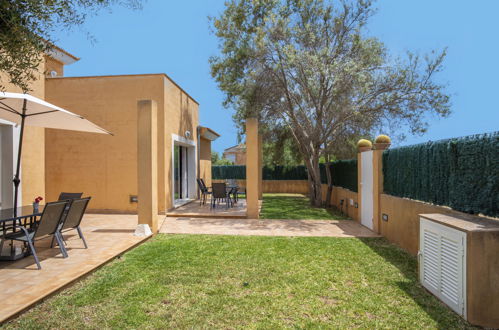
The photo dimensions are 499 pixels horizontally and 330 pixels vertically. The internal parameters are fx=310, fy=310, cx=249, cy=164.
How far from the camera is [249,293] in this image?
4.04 metres

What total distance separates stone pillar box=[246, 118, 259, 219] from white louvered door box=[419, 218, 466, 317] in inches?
241

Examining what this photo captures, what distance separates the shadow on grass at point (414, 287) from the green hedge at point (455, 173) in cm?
113

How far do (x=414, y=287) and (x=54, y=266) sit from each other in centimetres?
534

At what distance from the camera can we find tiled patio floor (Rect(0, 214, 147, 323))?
146 inches

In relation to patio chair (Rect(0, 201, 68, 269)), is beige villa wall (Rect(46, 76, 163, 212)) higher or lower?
higher

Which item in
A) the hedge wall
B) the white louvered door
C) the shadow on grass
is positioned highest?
the hedge wall

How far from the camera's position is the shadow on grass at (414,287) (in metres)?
3.29

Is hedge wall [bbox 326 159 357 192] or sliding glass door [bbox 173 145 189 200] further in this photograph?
sliding glass door [bbox 173 145 189 200]

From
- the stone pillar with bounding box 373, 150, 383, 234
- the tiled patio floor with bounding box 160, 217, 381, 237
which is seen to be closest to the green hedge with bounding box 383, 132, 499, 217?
the stone pillar with bounding box 373, 150, 383, 234

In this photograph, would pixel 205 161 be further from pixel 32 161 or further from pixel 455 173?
pixel 455 173

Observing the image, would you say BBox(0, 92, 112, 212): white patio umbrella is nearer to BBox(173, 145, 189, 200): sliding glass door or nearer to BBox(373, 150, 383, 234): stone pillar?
BBox(373, 150, 383, 234): stone pillar

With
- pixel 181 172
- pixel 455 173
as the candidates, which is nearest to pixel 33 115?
pixel 455 173

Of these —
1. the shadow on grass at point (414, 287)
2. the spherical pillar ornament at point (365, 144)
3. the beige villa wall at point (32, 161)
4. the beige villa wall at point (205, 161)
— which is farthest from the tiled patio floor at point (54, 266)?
the beige villa wall at point (205, 161)

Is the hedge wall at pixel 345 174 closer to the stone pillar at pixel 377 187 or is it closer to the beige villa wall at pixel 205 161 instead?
the stone pillar at pixel 377 187
